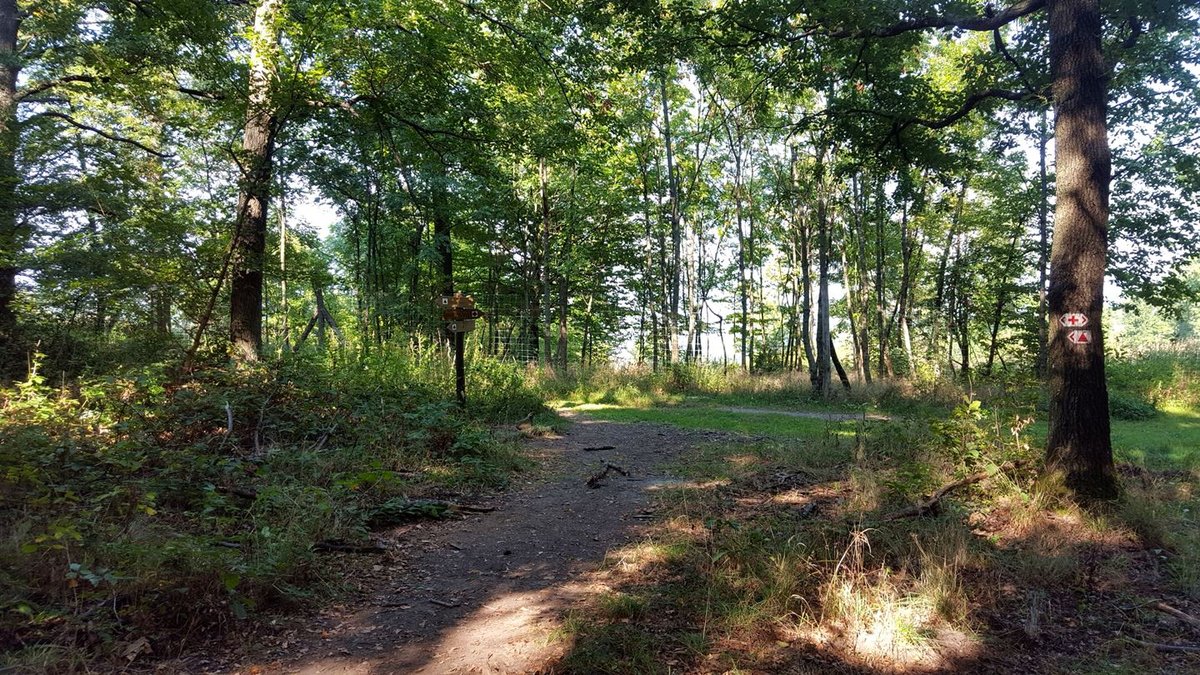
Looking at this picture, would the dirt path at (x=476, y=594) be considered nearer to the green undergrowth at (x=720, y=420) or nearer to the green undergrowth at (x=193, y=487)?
the green undergrowth at (x=193, y=487)

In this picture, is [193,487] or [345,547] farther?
[193,487]

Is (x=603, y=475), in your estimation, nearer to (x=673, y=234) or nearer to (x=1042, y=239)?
(x=673, y=234)

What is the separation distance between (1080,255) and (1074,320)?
0.56 m

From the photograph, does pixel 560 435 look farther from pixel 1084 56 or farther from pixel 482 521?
pixel 1084 56

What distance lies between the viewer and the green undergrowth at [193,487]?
282 centimetres

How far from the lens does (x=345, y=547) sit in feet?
13.3

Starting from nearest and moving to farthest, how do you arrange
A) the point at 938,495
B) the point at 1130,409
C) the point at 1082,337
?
the point at 938,495
the point at 1082,337
the point at 1130,409

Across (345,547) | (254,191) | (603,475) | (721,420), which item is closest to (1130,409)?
(721,420)

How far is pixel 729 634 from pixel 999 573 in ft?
6.53

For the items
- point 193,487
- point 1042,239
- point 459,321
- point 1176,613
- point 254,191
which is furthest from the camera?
point 1042,239

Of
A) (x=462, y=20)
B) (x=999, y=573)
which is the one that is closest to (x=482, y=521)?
(x=999, y=573)

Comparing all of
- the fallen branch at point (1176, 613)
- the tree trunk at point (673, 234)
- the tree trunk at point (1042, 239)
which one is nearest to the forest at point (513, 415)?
the fallen branch at point (1176, 613)

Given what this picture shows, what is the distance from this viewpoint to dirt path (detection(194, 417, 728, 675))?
2.80 meters

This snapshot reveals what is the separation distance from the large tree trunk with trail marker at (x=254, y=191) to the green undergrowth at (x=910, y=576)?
6.71 meters
